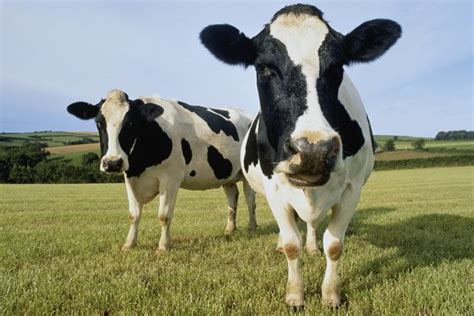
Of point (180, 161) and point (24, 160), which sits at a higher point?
point (180, 161)

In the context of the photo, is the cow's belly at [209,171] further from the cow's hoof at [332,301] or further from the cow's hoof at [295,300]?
the cow's hoof at [332,301]

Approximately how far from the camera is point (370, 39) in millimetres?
3734

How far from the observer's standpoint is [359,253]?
5.63 metres

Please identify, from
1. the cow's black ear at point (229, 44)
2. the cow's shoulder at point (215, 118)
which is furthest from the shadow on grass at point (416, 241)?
the cow's shoulder at point (215, 118)

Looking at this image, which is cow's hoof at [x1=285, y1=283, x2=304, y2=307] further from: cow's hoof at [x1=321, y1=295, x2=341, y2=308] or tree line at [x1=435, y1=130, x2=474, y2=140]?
tree line at [x1=435, y1=130, x2=474, y2=140]

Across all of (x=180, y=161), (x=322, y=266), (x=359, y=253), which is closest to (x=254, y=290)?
(x=322, y=266)

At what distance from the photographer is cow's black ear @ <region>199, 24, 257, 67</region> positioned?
12.5 feet

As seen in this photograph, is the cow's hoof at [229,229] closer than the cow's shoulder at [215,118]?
No

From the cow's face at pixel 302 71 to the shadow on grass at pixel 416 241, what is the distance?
204 centimetres

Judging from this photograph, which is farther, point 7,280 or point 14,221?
point 14,221

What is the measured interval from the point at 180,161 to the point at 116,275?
112 inches

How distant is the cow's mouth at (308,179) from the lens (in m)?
2.78

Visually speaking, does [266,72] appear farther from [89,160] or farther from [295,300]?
[89,160]

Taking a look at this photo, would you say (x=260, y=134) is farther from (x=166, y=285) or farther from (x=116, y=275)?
(x=116, y=275)
